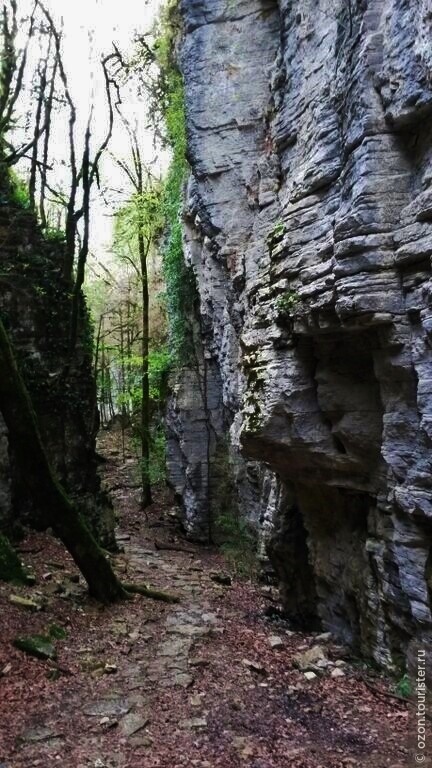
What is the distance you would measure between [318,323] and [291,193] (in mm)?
2443

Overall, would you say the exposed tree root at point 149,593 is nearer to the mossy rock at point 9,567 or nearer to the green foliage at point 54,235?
the mossy rock at point 9,567

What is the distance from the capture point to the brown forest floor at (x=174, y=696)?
18.1 ft

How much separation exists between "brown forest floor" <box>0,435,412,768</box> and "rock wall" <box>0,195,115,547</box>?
3.22 m

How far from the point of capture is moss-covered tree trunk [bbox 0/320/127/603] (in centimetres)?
852

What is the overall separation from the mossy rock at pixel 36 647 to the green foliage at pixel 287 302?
228 inches

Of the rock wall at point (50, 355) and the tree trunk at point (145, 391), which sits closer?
the rock wall at point (50, 355)

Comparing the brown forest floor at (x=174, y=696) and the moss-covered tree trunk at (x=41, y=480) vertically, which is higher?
the moss-covered tree trunk at (x=41, y=480)

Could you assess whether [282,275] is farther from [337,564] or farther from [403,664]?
[403,664]

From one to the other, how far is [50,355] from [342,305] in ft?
29.8

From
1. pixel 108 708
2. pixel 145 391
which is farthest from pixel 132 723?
pixel 145 391

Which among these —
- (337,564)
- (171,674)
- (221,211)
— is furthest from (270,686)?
(221,211)

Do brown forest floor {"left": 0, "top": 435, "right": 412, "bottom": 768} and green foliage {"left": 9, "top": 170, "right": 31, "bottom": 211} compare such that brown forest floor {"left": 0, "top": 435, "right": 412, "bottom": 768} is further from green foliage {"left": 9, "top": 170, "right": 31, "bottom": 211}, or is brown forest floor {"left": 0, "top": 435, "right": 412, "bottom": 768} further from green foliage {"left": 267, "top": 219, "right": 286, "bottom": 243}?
green foliage {"left": 9, "top": 170, "right": 31, "bottom": 211}

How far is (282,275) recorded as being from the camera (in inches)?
339

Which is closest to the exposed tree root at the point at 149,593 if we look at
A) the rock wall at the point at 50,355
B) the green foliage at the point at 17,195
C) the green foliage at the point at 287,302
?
the rock wall at the point at 50,355
